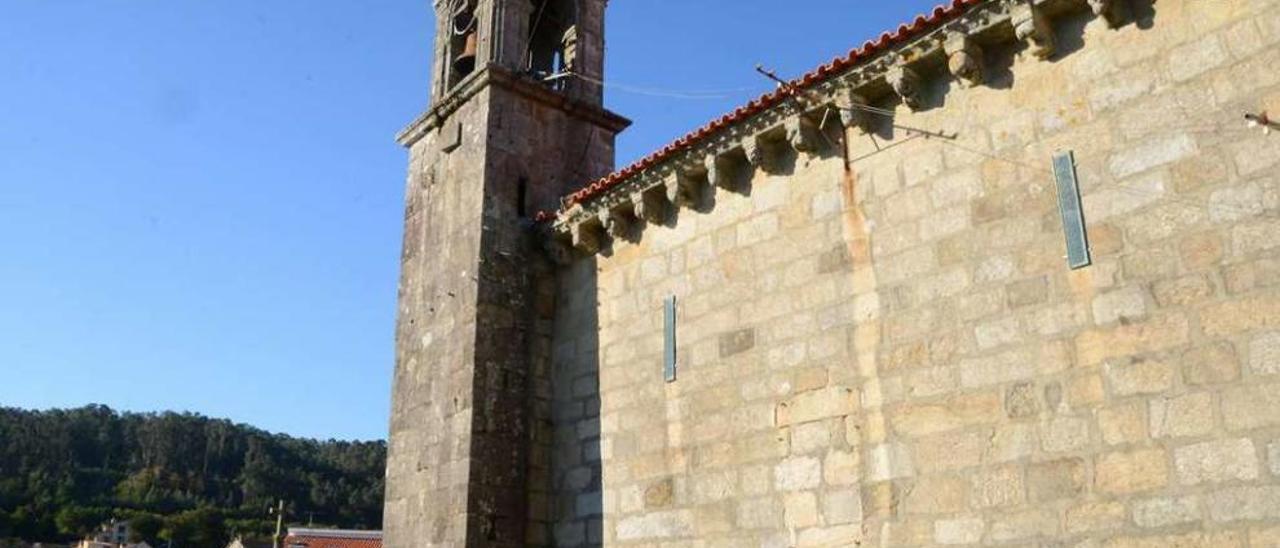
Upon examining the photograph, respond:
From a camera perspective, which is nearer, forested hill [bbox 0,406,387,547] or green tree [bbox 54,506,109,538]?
green tree [bbox 54,506,109,538]

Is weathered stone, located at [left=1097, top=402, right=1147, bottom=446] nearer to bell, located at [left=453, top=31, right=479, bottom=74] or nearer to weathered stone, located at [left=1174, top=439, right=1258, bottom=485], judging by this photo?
weathered stone, located at [left=1174, top=439, right=1258, bottom=485]

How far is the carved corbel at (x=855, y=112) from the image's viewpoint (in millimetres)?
7613

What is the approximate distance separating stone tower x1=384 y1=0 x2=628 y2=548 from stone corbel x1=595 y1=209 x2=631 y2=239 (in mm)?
1093

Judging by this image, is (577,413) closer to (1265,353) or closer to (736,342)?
(736,342)

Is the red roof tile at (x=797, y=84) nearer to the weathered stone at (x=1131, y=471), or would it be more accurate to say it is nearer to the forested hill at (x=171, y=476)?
the weathered stone at (x=1131, y=471)

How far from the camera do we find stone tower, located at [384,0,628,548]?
9.43 m

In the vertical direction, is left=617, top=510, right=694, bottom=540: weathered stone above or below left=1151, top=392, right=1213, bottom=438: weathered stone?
below

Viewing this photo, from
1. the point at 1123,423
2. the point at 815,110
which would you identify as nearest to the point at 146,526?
the point at 815,110

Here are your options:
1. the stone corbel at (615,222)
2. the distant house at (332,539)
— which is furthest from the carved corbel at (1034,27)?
the distant house at (332,539)

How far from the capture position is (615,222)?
9.62m

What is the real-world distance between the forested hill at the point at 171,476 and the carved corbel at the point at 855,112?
68730mm

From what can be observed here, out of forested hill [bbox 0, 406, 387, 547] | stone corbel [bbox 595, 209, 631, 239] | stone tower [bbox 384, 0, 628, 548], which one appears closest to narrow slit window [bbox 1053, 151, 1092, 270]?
stone corbel [bbox 595, 209, 631, 239]

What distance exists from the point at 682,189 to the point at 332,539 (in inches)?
1325

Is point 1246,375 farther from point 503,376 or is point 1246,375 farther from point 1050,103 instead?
point 503,376
